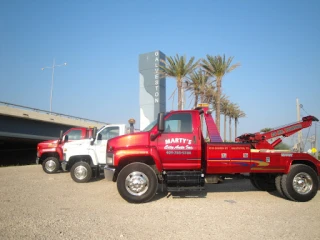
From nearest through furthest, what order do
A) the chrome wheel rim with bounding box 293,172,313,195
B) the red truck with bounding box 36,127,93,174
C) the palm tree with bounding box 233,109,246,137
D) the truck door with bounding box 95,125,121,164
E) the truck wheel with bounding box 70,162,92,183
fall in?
the chrome wheel rim with bounding box 293,172,313,195 < the truck wheel with bounding box 70,162,92,183 < the truck door with bounding box 95,125,121,164 < the red truck with bounding box 36,127,93,174 < the palm tree with bounding box 233,109,246,137

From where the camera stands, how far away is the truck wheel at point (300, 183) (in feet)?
20.6

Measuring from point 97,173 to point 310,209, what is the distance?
24.4ft

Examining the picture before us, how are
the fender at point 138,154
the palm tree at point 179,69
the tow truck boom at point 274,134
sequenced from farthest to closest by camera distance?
the palm tree at point 179,69 < the tow truck boom at point 274,134 < the fender at point 138,154

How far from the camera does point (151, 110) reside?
28469 mm

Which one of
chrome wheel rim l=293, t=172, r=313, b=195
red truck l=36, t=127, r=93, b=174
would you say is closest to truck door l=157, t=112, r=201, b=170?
chrome wheel rim l=293, t=172, r=313, b=195

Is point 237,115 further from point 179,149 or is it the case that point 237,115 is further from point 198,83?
point 179,149

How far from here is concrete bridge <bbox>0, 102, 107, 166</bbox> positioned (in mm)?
21734

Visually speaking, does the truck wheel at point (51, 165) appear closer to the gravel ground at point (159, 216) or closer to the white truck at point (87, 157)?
the white truck at point (87, 157)

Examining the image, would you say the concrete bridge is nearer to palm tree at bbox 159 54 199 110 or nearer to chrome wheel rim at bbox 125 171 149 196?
palm tree at bbox 159 54 199 110

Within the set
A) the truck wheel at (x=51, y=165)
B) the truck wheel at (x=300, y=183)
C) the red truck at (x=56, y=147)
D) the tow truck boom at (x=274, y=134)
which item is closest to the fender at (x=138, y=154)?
the tow truck boom at (x=274, y=134)

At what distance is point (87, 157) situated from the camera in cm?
994

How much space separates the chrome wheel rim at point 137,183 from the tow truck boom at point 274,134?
11.3 ft

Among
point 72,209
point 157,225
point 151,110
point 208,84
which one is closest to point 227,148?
point 157,225

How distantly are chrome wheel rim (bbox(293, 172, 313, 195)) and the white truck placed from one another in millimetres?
6915
